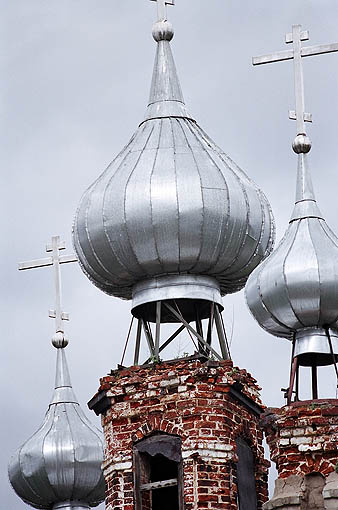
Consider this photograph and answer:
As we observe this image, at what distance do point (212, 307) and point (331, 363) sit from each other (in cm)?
264

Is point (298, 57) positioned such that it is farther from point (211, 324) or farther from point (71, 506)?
point (71, 506)

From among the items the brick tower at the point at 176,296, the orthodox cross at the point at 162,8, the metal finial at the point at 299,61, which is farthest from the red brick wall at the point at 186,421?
the orthodox cross at the point at 162,8

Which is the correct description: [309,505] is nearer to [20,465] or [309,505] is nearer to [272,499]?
[272,499]

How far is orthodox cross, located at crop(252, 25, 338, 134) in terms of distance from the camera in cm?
3775

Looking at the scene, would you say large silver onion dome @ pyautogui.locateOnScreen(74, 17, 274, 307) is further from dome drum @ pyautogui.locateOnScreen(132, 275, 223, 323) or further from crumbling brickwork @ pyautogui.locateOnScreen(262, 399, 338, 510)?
crumbling brickwork @ pyautogui.locateOnScreen(262, 399, 338, 510)

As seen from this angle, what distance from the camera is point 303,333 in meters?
36.2

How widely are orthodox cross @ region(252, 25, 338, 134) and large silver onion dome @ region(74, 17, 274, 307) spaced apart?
1504 millimetres

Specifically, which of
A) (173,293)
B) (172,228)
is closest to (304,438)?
(173,293)

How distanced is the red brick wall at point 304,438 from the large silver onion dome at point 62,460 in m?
7.12

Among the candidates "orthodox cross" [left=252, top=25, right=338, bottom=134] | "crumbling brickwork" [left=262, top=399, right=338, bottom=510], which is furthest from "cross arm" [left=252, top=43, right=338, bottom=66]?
"crumbling brickwork" [left=262, top=399, right=338, bottom=510]

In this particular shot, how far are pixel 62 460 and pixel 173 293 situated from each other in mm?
5052

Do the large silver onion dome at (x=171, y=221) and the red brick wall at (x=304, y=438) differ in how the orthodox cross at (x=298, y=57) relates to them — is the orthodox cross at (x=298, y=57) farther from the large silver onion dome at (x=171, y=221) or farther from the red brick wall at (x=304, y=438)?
the red brick wall at (x=304, y=438)

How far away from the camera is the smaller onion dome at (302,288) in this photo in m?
35.7

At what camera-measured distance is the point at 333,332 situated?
36.3 metres
